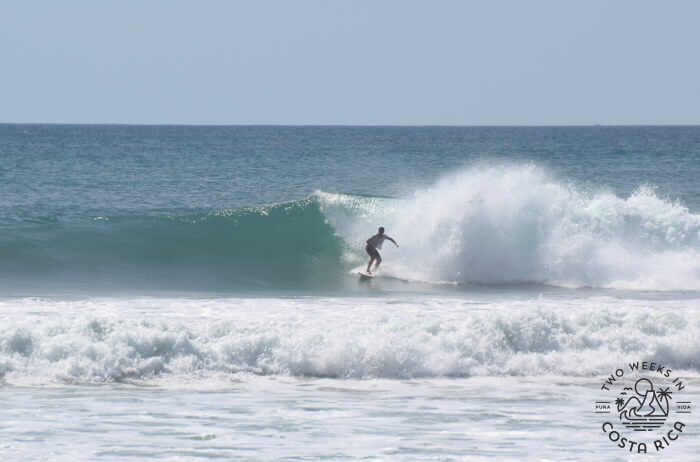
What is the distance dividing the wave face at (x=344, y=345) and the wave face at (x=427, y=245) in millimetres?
4842

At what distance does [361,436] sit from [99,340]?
4.18 meters

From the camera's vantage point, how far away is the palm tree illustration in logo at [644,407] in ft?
28.3

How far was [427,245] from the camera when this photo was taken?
18.4 metres

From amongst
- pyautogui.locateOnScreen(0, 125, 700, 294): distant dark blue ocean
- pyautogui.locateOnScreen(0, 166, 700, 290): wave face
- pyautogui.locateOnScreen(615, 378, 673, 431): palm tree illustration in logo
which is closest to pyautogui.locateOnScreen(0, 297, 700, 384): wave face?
pyautogui.locateOnScreen(615, 378, 673, 431): palm tree illustration in logo

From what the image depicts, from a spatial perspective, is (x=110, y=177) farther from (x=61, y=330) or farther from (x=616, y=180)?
(x=61, y=330)

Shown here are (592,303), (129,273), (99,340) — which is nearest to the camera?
(99,340)

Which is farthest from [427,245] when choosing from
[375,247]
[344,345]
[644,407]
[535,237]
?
[644,407]

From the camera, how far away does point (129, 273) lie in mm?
17422

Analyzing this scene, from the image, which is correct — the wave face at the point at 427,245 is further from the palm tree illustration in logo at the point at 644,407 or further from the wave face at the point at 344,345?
the palm tree illustration in logo at the point at 644,407

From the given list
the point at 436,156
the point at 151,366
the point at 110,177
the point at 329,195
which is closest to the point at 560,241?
the point at 329,195

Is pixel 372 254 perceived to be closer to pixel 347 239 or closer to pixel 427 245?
pixel 427 245

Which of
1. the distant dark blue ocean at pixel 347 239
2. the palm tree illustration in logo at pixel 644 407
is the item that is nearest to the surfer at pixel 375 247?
the distant dark blue ocean at pixel 347 239

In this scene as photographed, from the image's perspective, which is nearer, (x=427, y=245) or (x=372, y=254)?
(x=372, y=254)

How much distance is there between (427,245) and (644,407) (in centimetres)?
939
